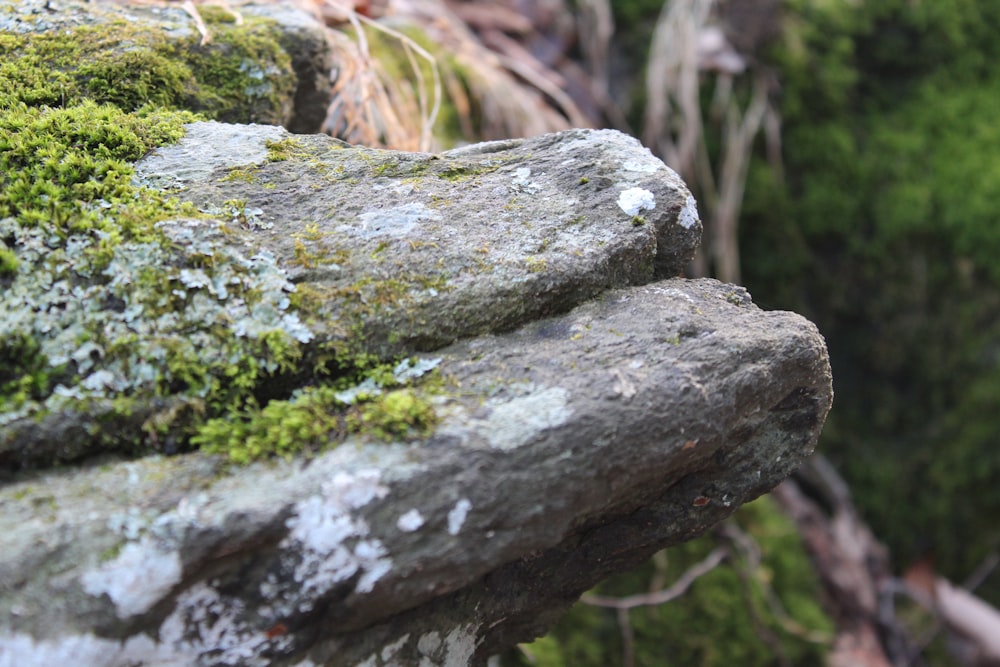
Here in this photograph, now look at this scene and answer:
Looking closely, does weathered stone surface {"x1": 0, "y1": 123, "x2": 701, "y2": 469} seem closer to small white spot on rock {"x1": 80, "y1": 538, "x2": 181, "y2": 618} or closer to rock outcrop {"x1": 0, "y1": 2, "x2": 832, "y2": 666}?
rock outcrop {"x1": 0, "y1": 2, "x2": 832, "y2": 666}

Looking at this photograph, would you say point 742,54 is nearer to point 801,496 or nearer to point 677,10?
point 677,10

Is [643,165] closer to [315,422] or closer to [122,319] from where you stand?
[315,422]

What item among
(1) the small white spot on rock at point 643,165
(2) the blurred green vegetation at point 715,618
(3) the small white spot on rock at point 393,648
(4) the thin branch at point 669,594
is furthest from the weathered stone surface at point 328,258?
(2) the blurred green vegetation at point 715,618

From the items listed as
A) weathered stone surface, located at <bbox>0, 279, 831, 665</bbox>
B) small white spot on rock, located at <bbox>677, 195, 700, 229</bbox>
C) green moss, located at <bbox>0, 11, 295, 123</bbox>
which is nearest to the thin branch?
weathered stone surface, located at <bbox>0, 279, 831, 665</bbox>

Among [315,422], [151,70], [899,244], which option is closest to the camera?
[315,422]

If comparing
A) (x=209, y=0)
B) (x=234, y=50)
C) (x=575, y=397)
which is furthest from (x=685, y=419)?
(x=209, y=0)

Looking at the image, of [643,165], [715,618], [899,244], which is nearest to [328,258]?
[643,165]
